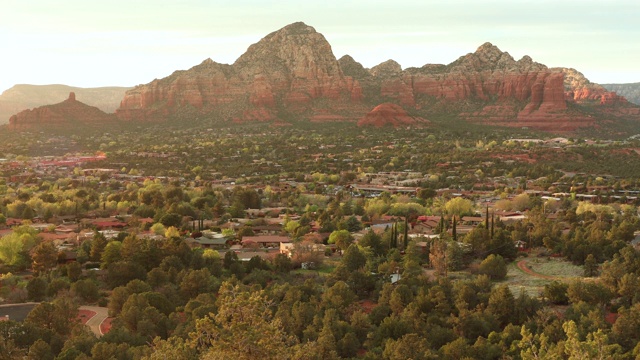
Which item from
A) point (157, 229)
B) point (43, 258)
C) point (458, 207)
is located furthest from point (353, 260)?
point (458, 207)

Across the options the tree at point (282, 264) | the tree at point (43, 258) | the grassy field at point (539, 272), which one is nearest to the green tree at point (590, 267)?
the grassy field at point (539, 272)

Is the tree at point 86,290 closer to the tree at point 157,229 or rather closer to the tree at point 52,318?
the tree at point 52,318

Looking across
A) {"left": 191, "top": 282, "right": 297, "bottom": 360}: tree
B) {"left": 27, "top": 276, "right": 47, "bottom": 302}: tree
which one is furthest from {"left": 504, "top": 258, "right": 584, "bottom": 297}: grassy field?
{"left": 191, "top": 282, "right": 297, "bottom": 360}: tree

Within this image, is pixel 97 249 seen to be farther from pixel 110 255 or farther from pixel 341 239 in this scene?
pixel 341 239

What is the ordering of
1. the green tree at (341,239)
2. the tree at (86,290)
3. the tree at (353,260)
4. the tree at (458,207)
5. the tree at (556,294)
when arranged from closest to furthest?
1. the tree at (556,294)
2. the tree at (86,290)
3. the tree at (353,260)
4. the green tree at (341,239)
5. the tree at (458,207)

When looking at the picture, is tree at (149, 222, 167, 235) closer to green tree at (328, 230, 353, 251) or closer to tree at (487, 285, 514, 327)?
green tree at (328, 230, 353, 251)
